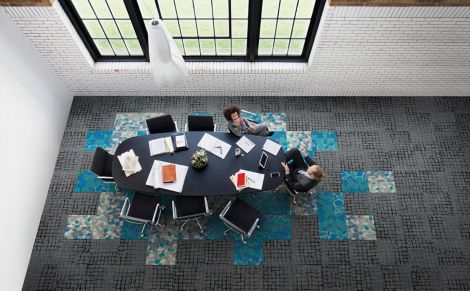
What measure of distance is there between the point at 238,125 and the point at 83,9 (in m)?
3.04

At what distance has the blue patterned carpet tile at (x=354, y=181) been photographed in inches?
252

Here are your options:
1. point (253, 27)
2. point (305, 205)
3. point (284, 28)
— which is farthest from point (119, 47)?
point (305, 205)

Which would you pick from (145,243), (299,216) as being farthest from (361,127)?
(145,243)

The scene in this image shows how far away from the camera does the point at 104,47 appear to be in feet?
21.2

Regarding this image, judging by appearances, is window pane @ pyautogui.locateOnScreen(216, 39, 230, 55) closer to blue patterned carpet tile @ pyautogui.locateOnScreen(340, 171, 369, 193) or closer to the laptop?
the laptop

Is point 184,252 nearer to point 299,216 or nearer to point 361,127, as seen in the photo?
point 299,216

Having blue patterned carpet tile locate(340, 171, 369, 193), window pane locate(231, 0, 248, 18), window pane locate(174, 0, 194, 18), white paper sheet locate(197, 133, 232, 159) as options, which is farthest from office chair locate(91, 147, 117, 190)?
blue patterned carpet tile locate(340, 171, 369, 193)

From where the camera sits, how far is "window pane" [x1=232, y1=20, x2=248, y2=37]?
5863mm

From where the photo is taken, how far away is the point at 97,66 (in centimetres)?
659

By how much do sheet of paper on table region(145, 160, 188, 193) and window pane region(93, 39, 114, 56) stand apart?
2382 mm

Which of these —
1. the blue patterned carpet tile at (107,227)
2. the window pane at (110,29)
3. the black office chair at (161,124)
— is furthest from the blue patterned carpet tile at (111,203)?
the window pane at (110,29)

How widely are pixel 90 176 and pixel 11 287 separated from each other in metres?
2.06

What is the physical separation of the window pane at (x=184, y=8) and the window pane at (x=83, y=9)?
1.37 meters

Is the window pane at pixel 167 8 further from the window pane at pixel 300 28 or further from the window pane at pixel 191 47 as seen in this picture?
the window pane at pixel 300 28
